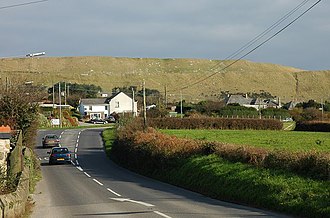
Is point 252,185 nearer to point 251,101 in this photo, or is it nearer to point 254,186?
point 254,186

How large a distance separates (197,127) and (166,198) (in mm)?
53402

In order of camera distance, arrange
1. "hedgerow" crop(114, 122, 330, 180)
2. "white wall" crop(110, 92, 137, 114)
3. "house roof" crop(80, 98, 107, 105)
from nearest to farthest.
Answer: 1. "hedgerow" crop(114, 122, 330, 180)
2. "house roof" crop(80, 98, 107, 105)
3. "white wall" crop(110, 92, 137, 114)

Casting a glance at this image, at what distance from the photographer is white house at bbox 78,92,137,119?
12781 cm

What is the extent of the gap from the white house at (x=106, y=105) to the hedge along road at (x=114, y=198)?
86.4m

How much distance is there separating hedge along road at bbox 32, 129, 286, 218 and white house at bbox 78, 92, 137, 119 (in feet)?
283

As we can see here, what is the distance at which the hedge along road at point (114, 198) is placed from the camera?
17.0 meters

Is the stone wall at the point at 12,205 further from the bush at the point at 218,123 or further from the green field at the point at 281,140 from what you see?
the bush at the point at 218,123

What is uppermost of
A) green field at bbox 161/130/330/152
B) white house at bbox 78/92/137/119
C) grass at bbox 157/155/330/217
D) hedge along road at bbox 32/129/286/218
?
white house at bbox 78/92/137/119

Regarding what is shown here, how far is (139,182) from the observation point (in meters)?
30.0

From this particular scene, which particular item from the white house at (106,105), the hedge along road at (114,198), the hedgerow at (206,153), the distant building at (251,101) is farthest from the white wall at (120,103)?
the hedge along road at (114,198)

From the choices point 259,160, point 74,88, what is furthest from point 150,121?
point 74,88

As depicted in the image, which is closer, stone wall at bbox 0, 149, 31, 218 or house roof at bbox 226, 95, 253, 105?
stone wall at bbox 0, 149, 31, 218

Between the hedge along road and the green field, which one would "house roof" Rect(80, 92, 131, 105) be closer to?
the green field

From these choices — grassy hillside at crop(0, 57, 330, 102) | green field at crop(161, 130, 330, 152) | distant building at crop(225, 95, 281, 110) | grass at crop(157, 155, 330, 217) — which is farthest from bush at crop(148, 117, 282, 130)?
grassy hillside at crop(0, 57, 330, 102)
